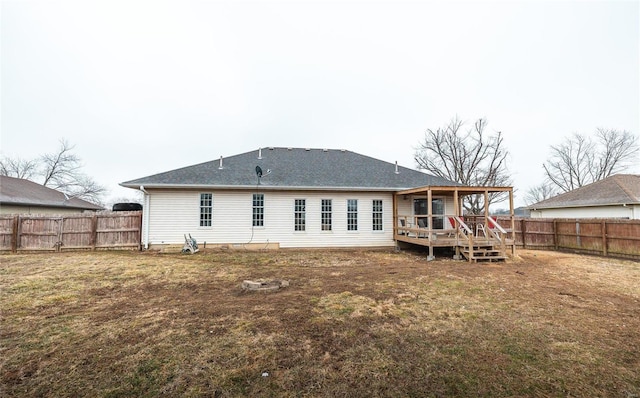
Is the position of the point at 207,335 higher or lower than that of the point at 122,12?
lower

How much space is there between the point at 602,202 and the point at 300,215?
1681 cm

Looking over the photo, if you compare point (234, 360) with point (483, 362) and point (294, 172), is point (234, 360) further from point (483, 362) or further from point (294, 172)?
point (294, 172)

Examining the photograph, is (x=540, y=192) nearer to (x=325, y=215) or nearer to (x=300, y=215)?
(x=325, y=215)

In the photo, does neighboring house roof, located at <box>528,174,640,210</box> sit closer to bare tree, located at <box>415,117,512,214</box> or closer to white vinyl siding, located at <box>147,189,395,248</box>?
bare tree, located at <box>415,117,512,214</box>

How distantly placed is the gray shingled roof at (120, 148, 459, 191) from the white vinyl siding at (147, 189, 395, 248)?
0.54 m

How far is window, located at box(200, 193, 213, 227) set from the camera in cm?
1225

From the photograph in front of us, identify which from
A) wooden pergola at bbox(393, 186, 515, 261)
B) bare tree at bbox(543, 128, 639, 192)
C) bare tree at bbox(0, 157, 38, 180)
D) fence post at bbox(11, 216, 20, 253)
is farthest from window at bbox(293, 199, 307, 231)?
bare tree at bbox(0, 157, 38, 180)

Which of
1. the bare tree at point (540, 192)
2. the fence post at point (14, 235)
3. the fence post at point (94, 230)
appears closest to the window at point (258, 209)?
the fence post at point (94, 230)

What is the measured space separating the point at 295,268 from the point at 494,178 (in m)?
28.4

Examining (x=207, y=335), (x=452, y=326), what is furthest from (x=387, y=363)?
(x=207, y=335)

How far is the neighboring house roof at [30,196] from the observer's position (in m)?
15.6

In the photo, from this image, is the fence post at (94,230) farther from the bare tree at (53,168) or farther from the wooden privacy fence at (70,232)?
the bare tree at (53,168)

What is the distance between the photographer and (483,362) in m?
3.12

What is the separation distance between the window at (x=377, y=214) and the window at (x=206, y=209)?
7.99 m
